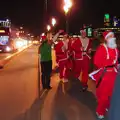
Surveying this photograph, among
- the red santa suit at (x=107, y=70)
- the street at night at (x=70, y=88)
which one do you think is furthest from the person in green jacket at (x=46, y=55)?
the red santa suit at (x=107, y=70)

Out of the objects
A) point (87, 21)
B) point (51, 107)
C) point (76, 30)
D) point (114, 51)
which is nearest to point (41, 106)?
point (51, 107)

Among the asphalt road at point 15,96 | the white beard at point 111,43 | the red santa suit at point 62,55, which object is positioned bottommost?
the asphalt road at point 15,96

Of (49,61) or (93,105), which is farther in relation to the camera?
(49,61)

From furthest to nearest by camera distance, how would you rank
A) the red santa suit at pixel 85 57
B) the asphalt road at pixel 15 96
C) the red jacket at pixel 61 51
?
the red jacket at pixel 61 51, the red santa suit at pixel 85 57, the asphalt road at pixel 15 96

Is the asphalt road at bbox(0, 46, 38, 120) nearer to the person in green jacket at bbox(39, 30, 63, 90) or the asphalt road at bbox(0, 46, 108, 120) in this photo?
the asphalt road at bbox(0, 46, 108, 120)

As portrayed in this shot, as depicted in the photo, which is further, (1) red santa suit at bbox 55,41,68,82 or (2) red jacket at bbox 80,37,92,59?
(1) red santa suit at bbox 55,41,68,82

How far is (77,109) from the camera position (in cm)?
904

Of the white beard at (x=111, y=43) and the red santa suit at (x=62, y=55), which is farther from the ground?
the white beard at (x=111, y=43)

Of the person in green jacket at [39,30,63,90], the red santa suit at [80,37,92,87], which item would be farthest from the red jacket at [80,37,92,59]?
the person in green jacket at [39,30,63,90]

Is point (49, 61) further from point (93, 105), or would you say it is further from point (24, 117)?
point (24, 117)

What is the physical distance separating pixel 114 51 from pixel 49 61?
180 inches

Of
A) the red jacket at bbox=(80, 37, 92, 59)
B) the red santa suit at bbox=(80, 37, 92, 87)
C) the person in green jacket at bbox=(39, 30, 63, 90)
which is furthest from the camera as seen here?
the person in green jacket at bbox=(39, 30, 63, 90)

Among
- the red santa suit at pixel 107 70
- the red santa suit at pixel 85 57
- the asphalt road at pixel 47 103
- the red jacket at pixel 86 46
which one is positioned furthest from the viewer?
the red jacket at pixel 86 46

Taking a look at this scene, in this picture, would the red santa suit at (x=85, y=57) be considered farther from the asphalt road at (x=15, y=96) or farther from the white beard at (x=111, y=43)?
the white beard at (x=111, y=43)
